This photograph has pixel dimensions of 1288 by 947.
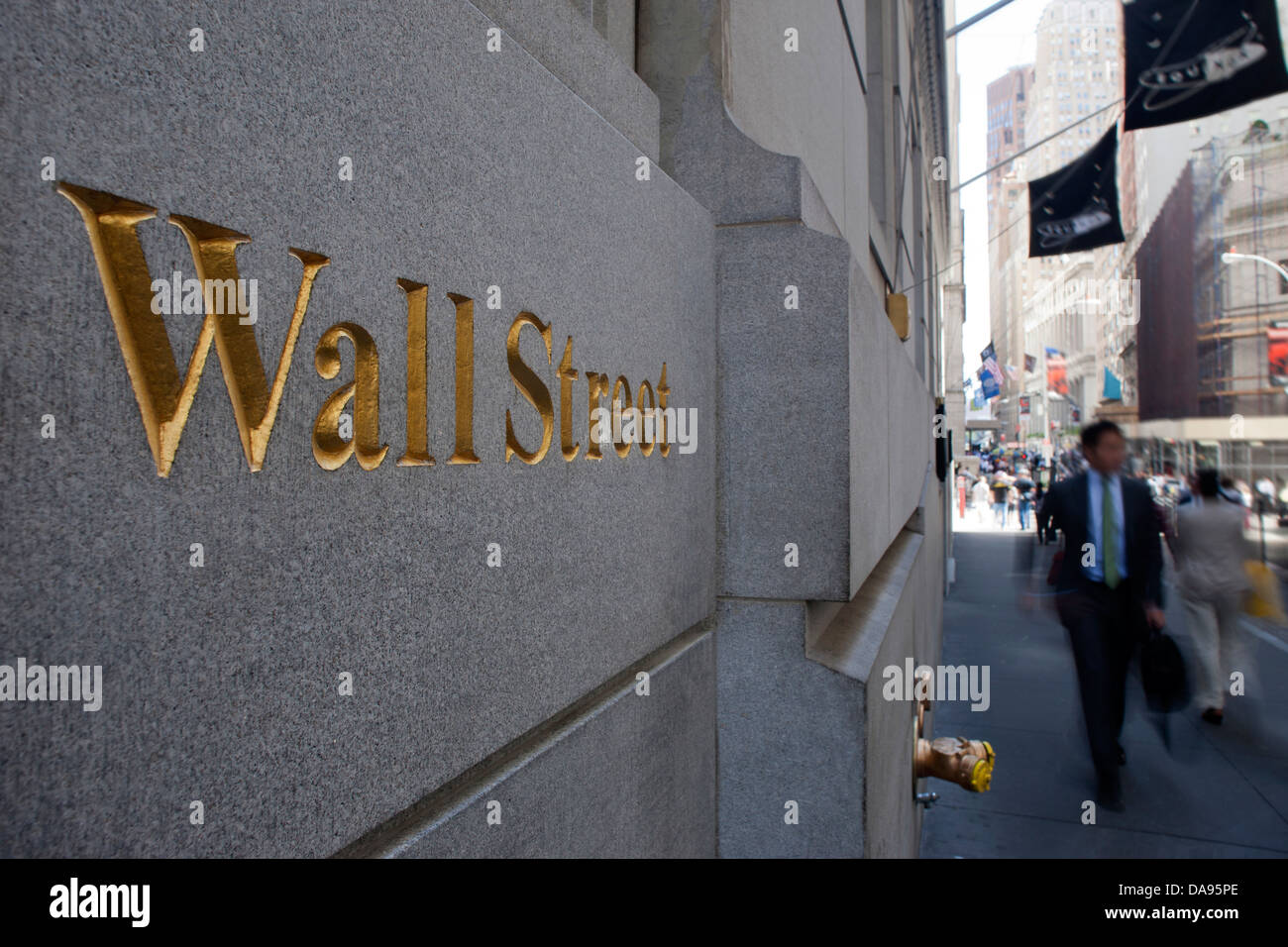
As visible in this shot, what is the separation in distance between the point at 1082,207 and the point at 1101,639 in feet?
33.3

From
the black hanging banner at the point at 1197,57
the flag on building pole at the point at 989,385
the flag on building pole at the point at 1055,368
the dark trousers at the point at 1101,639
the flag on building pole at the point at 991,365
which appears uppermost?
the flag on building pole at the point at 1055,368

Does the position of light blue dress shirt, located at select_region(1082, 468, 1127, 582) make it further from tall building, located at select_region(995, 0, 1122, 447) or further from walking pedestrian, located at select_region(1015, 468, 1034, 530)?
tall building, located at select_region(995, 0, 1122, 447)

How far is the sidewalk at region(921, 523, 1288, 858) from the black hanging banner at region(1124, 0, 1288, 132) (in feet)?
20.9

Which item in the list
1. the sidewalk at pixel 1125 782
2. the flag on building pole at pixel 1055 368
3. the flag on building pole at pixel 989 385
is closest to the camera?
the sidewalk at pixel 1125 782

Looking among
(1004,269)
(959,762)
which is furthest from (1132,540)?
(1004,269)

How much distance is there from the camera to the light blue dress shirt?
560cm

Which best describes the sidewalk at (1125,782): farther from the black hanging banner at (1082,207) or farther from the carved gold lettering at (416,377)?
the black hanging banner at (1082,207)

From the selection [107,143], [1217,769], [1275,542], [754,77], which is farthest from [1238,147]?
[107,143]

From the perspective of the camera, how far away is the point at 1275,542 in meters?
26.2

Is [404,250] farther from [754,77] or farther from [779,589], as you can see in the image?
[754,77]

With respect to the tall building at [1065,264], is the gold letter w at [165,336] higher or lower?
lower

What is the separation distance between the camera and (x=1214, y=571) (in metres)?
7.48

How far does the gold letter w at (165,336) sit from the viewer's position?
3.32 ft

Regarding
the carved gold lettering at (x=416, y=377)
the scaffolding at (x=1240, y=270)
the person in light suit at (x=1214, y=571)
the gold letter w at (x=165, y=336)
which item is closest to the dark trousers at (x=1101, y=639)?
the person in light suit at (x=1214, y=571)
